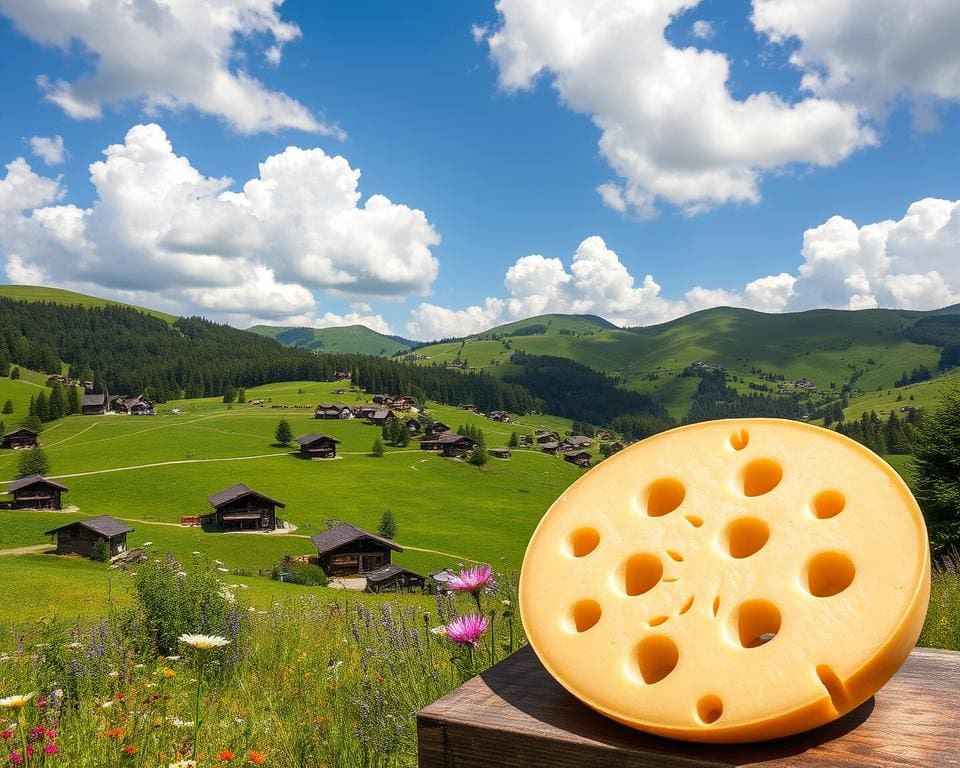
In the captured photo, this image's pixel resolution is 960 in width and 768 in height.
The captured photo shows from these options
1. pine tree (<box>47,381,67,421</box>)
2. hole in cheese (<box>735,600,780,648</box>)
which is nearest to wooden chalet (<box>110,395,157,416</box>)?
pine tree (<box>47,381,67,421</box>)

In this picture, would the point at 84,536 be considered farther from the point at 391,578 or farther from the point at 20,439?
the point at 20,439

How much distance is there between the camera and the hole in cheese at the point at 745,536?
2.24 meters

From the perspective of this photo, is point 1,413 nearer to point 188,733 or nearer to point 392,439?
point 392,439

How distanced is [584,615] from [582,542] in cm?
32

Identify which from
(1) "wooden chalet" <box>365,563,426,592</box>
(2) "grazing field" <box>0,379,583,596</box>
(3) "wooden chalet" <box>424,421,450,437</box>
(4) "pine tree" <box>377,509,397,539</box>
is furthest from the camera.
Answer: (3) "wooden chalet" <box>424,421,450,437</box>

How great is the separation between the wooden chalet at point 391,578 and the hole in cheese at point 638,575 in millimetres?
49635

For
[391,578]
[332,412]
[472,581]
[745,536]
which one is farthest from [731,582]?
[332,412]

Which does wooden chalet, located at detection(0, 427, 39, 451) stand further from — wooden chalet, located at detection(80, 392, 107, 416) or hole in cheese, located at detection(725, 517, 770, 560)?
hole in cheese, located at detection(725, 517, 770, 560)

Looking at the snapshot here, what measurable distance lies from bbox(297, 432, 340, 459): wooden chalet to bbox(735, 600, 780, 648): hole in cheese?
113 m

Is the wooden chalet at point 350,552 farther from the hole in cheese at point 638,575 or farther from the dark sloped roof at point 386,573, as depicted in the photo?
the hole in cheese at point 638,575

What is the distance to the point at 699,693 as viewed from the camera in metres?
1.88

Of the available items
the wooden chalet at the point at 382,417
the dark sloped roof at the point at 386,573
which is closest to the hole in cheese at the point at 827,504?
the dark sloped roof at the point at 386,573

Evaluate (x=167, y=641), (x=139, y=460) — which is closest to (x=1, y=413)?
(x=139, y=460)

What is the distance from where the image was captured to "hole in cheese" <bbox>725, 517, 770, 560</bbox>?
7.36ft
